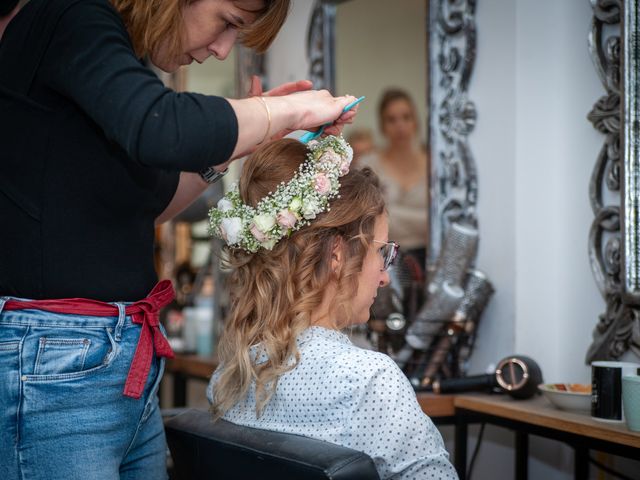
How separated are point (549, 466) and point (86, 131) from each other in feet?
4.98

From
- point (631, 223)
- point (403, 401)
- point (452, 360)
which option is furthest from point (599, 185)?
point (403, 401)

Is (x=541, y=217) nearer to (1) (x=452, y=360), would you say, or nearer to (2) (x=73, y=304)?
(1) (x=452, y=360)

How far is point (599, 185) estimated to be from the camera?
6.04ft

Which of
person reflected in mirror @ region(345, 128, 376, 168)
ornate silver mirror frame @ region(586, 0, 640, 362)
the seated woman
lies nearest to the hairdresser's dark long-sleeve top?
the seated woman

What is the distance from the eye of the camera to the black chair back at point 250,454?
→ 94 cm

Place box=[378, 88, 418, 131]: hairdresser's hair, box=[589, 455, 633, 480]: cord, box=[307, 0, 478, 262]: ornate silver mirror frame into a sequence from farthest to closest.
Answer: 1. box=[378, 88, 418, 131]: hairdresser's hair
2. box=[307, 0, 478, 262]: ornate silver mirror frame
3. box=[589, 455, 633, 480]: cord

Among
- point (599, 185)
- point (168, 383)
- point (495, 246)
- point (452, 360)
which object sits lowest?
point (168, 383)

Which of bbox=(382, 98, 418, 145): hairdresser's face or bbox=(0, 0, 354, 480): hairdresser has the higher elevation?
bbox=(382, 98, 418, 145): hairdresser's face

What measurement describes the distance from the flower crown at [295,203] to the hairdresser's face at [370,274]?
0.42ft

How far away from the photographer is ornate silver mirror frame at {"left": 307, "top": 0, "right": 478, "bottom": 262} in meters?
2.15

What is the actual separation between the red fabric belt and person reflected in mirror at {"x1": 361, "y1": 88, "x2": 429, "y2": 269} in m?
1.29

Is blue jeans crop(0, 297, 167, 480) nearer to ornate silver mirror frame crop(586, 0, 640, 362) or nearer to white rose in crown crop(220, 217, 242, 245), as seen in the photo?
white rose in crown crop(220, 217, 242, 245)

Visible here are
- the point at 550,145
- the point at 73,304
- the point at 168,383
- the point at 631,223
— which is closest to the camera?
the point at 73,304

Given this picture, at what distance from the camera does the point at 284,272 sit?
51.5 inches
